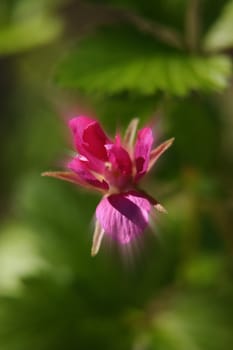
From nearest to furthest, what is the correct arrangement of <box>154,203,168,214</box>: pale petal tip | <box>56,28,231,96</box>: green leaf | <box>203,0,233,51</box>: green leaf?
<box>154,203,168,214</box>: pale petal tip, <box>56,28,231,96</box>: green leaf, <box>203,0,233,51</box>: green leaf

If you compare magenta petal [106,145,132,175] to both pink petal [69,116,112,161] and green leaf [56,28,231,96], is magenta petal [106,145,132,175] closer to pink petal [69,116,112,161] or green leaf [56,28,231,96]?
pink petal [69,116,112,161]

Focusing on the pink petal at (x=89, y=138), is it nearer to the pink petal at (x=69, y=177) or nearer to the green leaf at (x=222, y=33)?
the pink petal at (x=69, y=177)

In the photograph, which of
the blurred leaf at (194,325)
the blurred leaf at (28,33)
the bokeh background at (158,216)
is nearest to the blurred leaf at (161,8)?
the bokeh background at (158,216)

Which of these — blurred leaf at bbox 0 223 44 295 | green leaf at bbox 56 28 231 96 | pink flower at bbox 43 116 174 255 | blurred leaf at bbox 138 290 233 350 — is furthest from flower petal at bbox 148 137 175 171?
blurred leaf at bbox 0 223 44 295

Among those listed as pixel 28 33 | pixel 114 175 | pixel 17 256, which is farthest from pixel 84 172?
pixel 17 256

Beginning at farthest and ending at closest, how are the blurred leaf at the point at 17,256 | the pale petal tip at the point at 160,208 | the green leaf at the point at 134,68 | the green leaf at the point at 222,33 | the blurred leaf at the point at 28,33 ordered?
the blurred leaf at the point at 17,256 < the blurred leaf at the point at 28,33 < the green leaf at the point at 222,33 < the green leaf at the point at 134,68 < the pale petal tip at the point at 160,208

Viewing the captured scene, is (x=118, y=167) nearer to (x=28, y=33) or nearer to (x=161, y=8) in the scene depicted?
(x=161, y=8)
